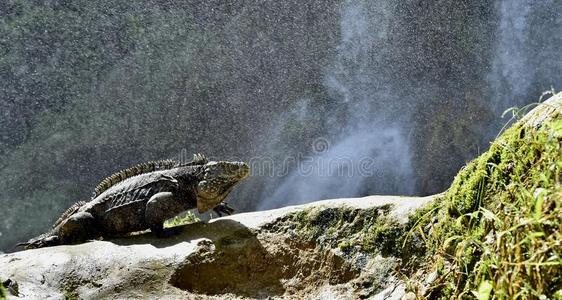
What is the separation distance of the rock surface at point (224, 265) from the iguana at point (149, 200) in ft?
1.10

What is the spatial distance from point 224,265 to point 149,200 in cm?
79

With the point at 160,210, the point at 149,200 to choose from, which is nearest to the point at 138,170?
the point at 149,200

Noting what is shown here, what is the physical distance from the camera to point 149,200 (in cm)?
372

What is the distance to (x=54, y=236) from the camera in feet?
12.5

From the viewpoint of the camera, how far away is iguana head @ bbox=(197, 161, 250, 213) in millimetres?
3738

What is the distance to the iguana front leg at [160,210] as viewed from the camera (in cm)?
361

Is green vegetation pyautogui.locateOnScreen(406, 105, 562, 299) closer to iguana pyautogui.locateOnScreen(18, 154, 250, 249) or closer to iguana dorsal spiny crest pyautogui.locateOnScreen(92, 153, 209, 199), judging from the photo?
iguana pyautogui.locateOnScreen(18, 154, 250, 249)

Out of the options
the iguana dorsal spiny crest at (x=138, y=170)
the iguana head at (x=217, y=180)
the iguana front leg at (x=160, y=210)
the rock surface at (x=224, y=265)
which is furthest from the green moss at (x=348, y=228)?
the iguana dorsal spiny crest at (x=138, y=170)

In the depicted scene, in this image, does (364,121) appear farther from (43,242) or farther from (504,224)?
(504,224)

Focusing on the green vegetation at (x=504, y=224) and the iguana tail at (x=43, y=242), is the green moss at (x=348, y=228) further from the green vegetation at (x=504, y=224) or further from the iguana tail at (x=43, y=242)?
the iguana tail at (x=43, y=242)

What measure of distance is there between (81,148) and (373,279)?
6301 mm

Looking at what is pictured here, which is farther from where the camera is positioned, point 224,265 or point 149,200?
point 149,200

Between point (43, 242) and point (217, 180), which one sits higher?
point (217, 180)

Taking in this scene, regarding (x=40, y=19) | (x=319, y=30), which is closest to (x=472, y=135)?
(x=319, y=30)
